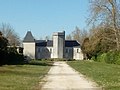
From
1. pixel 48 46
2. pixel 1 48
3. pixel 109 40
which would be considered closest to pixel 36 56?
pixel 48 46

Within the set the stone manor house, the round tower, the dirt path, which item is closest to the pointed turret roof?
the stone manor house

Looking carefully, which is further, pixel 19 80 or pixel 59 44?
pixel 59 44

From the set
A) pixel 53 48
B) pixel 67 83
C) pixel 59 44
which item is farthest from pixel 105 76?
pixel 53 48

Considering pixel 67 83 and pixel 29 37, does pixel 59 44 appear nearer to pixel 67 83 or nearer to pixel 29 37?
pixel 29 37

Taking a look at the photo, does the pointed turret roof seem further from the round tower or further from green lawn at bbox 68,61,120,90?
green lawn at bbox 68,61,120,90

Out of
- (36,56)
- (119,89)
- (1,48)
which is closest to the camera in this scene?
(119,89)

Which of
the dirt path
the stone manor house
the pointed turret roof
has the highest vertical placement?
the pointed turret roof

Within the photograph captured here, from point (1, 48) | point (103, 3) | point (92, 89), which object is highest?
point (103, 3)

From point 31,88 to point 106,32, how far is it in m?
54.3

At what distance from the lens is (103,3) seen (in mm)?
72625

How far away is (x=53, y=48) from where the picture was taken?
137 m

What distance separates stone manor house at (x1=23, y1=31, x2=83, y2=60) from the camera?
132 metres

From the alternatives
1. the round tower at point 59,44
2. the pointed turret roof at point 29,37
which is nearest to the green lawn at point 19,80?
the pointed turret roof at point 29,37

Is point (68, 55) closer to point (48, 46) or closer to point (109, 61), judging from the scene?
point (48, 46)
